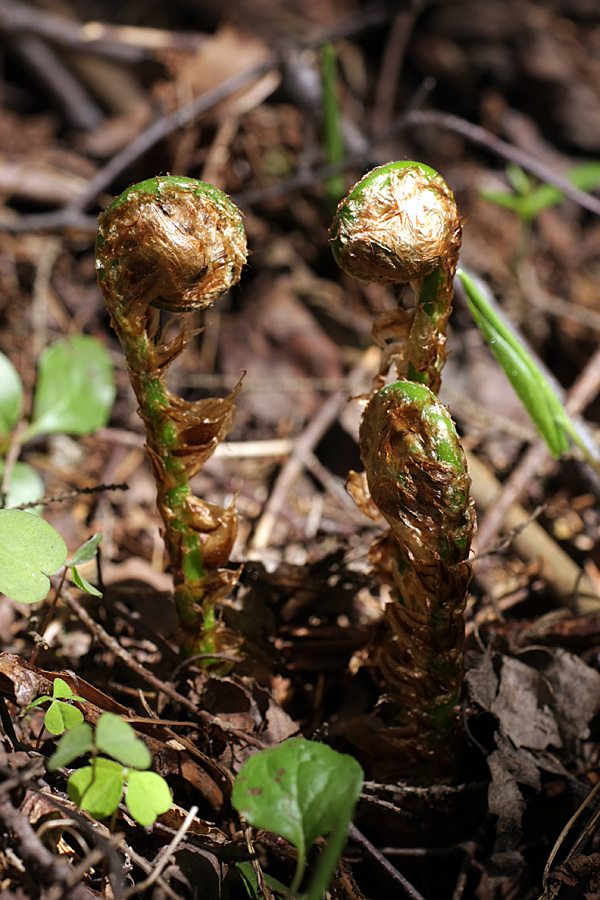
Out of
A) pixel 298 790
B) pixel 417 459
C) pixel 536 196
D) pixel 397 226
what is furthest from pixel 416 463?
pixel 536 196

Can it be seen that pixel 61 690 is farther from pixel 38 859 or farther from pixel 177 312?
pixel 177 312

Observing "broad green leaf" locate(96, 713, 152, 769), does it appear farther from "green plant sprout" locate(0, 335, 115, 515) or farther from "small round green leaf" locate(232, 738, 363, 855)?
"green plant sprout" locate(0, 335, 115, 515)

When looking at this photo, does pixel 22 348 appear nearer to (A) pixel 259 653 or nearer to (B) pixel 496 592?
(A) pixel 259 653

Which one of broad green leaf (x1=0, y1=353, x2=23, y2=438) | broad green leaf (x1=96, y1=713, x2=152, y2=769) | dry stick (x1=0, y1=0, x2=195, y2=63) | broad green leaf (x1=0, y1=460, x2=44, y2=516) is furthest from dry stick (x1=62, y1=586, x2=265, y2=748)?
dry stick (x1=0, y1=0, x2=195, y2=63)

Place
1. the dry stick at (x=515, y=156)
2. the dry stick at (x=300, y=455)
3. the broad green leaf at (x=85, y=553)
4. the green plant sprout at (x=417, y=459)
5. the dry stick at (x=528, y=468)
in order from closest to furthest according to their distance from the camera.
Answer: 1. the green plant sprout at (x=417, y=459)
2. the broad green leaf at (x=85, y=553)
3. the dry stick at (x=528, y=468)
4. the dry stick at (x=300, y=455)
5. the dry stick at (x=515, y=156)

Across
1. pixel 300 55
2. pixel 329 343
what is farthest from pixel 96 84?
pixel 329 343

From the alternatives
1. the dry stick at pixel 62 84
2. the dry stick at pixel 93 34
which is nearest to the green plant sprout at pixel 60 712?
the dry stick at pixel 62 84

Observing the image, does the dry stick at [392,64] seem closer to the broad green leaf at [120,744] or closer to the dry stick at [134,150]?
the dry stick at [134,150]
